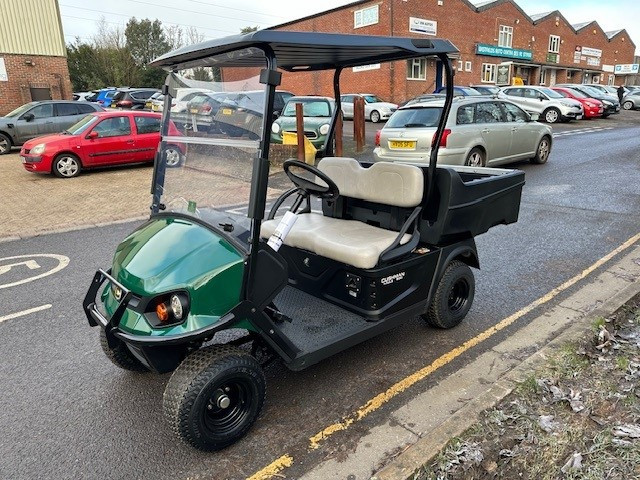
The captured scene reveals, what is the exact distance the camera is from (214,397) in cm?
243

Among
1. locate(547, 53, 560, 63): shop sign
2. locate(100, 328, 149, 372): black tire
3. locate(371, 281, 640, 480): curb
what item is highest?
locate(547, 53, 560, 63): shop sign

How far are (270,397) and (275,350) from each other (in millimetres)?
515

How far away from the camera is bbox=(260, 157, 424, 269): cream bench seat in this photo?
3092 mm

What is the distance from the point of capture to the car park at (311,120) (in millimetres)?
12516

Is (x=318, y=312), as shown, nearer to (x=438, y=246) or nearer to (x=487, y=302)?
(x=438, y=246)

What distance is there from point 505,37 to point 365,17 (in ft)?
42.2

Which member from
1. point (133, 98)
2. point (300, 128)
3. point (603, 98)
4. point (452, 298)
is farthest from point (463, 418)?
point (603, 98)

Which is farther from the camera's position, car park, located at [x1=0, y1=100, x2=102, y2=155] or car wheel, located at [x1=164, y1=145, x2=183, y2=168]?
car park, located at [x1=0, y1=100, x2=102, y2=155]

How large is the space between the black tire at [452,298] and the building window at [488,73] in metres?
35.2

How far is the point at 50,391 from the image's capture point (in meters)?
3.05

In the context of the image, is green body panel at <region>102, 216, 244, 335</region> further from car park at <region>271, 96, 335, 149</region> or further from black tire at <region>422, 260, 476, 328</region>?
car park at <region>271, 96, 335, 149</region>

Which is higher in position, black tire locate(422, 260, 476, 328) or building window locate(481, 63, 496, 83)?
building window locate(481, 63, 496, 83)

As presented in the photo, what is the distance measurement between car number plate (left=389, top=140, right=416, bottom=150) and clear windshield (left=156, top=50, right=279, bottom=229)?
20.9 feet

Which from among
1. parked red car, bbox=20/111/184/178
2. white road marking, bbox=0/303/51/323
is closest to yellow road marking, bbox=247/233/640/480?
white road marking, bbox=0/303/51/323
